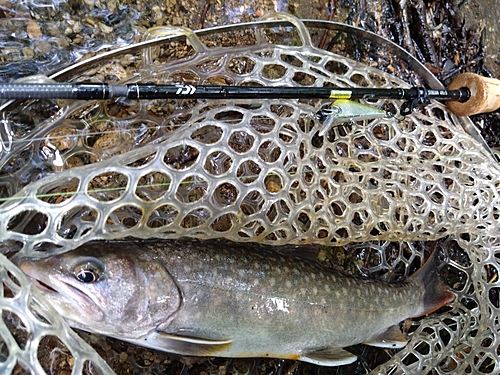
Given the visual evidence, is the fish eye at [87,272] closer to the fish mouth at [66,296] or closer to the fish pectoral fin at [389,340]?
the fish mouth at [66,296]

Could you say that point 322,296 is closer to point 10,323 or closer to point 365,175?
point 365,175

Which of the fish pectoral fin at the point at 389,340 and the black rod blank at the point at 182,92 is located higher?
the black rod blank at the point at 182,92

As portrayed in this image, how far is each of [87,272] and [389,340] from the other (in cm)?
174

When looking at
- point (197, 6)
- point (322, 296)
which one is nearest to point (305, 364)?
point (322, 296)

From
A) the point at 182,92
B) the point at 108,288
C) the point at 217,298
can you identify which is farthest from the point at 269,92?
the point at 108,288

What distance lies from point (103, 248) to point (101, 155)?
480 mm

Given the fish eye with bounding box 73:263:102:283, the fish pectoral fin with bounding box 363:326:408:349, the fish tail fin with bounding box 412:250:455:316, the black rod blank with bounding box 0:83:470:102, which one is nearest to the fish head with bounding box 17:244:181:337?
the fish eye with bounding box 73:263:102:283

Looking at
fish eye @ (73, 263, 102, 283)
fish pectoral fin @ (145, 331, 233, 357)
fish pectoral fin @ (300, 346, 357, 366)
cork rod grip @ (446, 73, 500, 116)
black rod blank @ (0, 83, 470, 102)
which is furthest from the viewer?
cork rod grip @ (446, 73, 500, 116)

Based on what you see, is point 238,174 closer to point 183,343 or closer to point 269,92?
point 269,92

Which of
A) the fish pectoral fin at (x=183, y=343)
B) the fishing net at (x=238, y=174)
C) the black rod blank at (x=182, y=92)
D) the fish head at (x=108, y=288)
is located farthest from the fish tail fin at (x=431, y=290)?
the fish head at (x=108, y=288)

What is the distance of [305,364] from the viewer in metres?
2.92

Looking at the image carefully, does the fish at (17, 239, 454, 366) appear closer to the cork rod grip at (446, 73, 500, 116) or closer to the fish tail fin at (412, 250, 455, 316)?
the fish tail fin at (412, 250, 455, 316)

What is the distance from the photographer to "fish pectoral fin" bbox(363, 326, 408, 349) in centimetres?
280

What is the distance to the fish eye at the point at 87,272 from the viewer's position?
1926 mm
